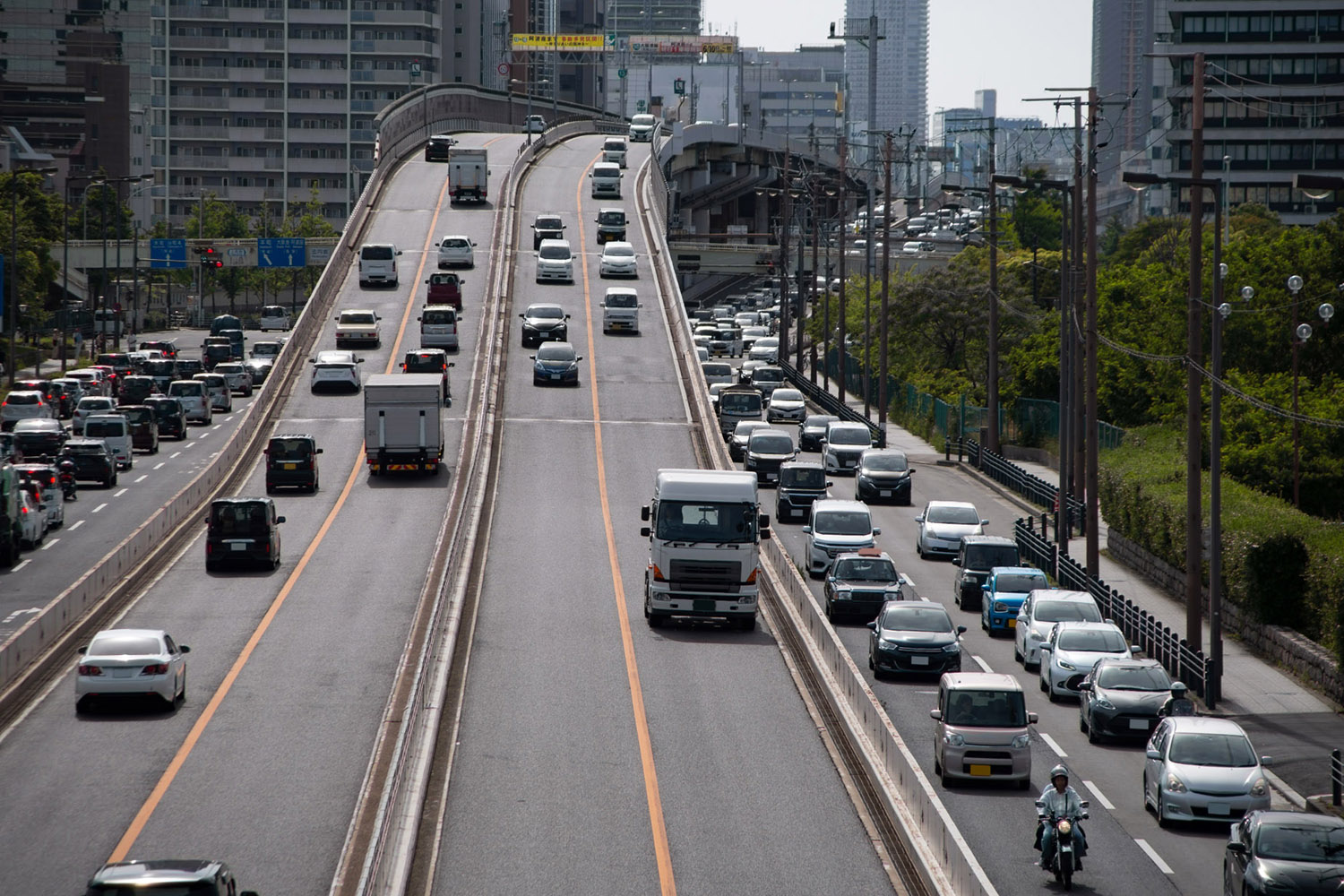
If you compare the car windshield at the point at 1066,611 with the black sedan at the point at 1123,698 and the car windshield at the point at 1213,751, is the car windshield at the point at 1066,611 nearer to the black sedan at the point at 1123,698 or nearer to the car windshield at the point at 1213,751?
the black sedan at the point at 1123,698

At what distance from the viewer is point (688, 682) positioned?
30109mm

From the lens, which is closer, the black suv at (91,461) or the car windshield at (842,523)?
the car windshield at (842,523)

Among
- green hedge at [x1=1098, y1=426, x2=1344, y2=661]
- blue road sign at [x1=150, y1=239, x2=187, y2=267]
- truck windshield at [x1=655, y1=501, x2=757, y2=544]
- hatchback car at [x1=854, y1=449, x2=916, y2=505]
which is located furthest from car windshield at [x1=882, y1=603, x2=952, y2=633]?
blue road sign at [x1=150, y1=239, x2=187, y2=267]

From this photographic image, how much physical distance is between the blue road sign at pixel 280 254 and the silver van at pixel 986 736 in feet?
341

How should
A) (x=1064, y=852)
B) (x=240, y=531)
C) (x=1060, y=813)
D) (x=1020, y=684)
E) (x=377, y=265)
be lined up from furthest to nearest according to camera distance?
(x=377, y=265) → (x=240, y=531) → (x=1020, y=684) → (x=1060, y=813) → (x=1064, y=852)

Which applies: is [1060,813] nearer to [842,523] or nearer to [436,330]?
[842,523]

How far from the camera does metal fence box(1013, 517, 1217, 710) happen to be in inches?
1280

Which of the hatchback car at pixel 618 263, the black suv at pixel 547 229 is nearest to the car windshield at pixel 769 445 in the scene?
the hatchback car at pixel 618 263

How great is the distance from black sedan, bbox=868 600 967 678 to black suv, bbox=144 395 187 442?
40887 mm

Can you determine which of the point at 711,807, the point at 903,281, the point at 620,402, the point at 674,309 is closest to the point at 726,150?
the point at 903,281

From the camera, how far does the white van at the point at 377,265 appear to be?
80062 mm

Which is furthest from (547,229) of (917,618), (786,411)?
(917,618)

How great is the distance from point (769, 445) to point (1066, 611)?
2557 centimetres

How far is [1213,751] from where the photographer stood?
24.4 meters
